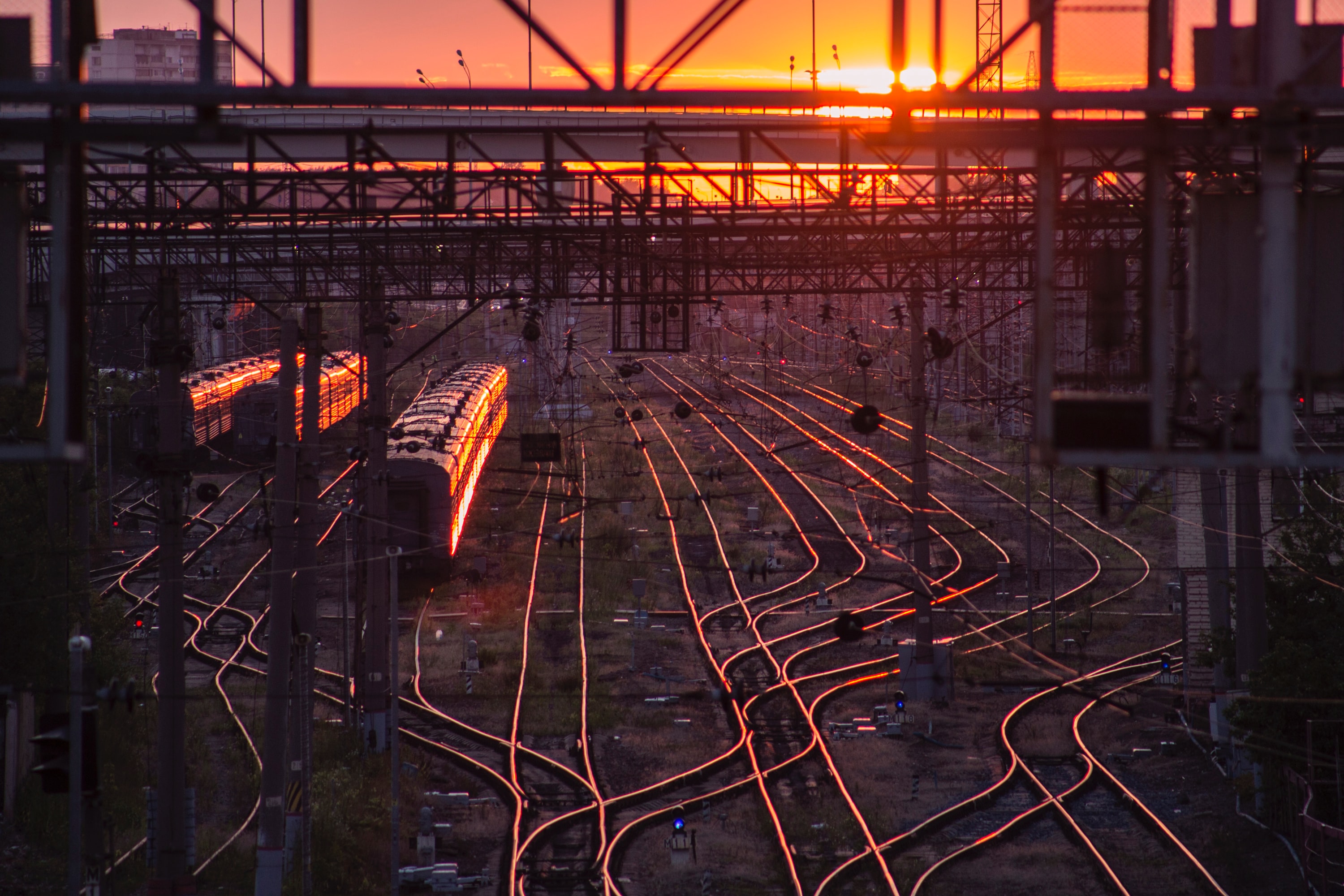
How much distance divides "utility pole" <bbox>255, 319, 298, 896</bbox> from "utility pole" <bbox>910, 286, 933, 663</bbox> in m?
8.25

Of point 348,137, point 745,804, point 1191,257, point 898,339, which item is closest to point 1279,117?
point 1191,257

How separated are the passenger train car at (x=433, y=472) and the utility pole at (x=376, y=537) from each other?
2048mm

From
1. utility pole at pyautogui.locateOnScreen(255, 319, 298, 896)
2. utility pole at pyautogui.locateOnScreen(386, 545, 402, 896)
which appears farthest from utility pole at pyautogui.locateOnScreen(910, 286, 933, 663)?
utility pole at pyautogui.locateOnScreen(255, 319, 298, 896)

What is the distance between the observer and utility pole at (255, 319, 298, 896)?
11594mm

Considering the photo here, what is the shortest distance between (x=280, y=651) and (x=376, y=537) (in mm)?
5422

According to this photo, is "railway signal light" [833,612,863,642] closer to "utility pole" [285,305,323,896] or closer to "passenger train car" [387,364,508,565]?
"utility pole" [285,305,323,896]

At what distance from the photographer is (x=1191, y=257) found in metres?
5.32

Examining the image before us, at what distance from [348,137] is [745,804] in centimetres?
835

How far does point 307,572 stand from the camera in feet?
43.5

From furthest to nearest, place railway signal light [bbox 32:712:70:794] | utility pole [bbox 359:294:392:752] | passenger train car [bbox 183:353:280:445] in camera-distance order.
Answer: passenger train car [bbox 183:353:280:445] < utility pole [bbox 359:294:392:752] < railway signal light [bbox 32:712:70:794]

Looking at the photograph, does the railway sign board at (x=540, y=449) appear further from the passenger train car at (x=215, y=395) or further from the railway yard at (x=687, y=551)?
the passenger train car at (x=215, y=395)

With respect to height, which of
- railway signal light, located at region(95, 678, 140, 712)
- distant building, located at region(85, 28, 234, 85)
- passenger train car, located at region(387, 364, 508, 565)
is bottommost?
railway signal light, located at region(95, 678, 140, 712)

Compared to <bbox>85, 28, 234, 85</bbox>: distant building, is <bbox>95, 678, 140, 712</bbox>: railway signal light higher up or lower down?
lower down

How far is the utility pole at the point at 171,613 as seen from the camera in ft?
36.7
